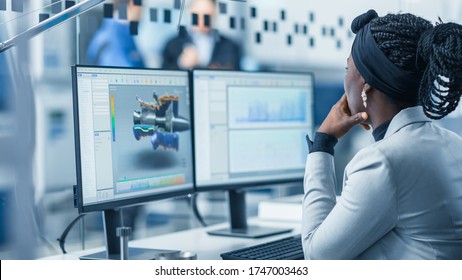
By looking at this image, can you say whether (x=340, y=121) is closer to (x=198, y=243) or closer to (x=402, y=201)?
(x=402, y=201)

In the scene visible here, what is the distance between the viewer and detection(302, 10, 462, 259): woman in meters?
1.15

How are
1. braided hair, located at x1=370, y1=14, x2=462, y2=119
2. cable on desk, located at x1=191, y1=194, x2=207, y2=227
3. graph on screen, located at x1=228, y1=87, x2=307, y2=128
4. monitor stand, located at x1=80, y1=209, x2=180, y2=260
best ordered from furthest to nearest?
cable on desk, located at x1=191, y1=194, x2=207, y2=227 → graph on screen, located at x1=228, y1=87, x2=307, y2=128 → monitor stand, located at x1=80, y1=209, x2=180, y2=260 → braided hair, located at x1=370, y1=14, x2=462, y2=119

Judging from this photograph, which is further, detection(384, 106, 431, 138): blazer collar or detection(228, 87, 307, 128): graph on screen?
detection(228, 87, 307, 128): graph on screen

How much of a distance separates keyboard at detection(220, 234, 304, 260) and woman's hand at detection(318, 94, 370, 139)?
0.30 meters

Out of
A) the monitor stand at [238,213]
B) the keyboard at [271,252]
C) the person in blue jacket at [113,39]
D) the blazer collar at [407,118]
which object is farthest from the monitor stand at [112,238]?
the blazer collar at [407,118]

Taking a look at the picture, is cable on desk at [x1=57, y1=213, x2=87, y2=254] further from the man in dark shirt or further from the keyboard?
the man in dark shirt

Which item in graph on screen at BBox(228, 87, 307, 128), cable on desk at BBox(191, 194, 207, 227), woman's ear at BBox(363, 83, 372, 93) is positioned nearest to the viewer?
woman's ear at BBox(363, 83, 372, 93)

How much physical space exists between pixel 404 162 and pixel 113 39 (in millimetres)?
1084

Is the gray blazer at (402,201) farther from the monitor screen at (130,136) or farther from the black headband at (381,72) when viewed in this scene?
the monitor screen at (130,136)

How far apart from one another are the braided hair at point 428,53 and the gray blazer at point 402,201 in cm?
6

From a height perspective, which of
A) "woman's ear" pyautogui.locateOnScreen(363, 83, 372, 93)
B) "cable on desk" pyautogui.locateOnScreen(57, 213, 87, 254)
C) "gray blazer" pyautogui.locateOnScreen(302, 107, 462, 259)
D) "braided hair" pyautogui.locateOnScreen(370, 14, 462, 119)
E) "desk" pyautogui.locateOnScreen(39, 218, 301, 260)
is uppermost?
"braided hair" pyautogui.locateOnScreen(370, 14, 462, 119)

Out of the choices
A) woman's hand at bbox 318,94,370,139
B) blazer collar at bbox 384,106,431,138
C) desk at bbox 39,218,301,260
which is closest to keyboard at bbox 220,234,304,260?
desk at bbox 39,218,301,260

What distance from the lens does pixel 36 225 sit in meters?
1.75
